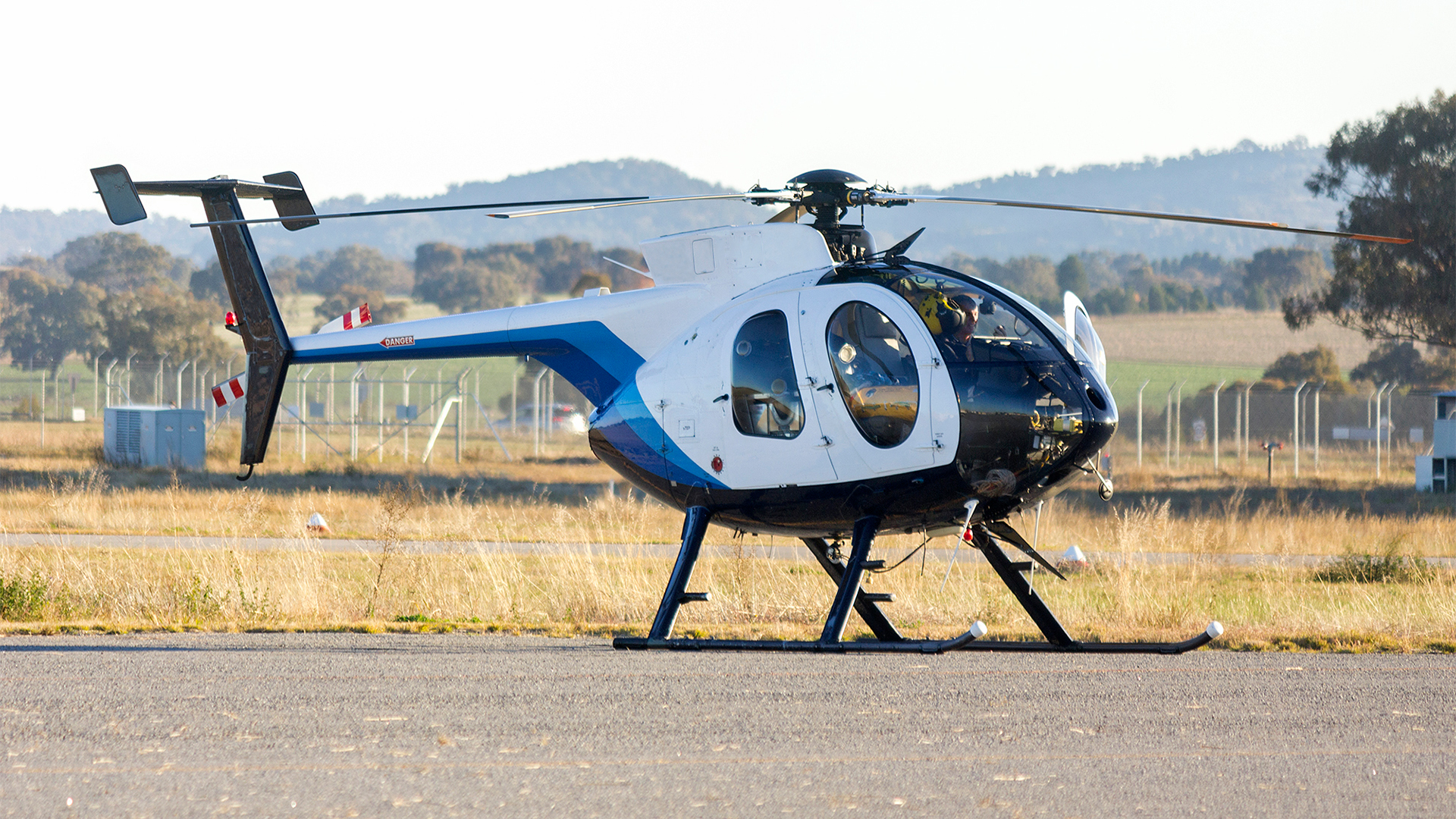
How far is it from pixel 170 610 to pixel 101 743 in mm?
5846

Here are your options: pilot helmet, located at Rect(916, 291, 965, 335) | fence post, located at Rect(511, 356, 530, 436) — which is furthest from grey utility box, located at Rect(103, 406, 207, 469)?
pilot helmet, located at Rect(916, 291, 965, 335)

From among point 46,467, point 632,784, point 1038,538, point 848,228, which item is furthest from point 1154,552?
point 46,467

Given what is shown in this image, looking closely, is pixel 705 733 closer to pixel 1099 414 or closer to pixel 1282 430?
pixel 1099 414

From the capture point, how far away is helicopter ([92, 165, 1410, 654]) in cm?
923

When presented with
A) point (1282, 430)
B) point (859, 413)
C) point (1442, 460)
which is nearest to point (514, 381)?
point (1282, 430)

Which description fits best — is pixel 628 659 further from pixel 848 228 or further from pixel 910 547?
pixel 910 547

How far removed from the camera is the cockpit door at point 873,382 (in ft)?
30.6

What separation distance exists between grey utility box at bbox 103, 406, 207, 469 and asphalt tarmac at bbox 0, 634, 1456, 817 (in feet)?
83.5

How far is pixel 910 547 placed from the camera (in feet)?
65.9

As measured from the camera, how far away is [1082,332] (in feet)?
33.0

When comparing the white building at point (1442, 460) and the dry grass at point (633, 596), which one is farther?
the white building at point (1442, 460)

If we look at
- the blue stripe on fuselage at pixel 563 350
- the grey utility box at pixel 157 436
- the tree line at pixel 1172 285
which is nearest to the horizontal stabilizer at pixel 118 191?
the blue stripe on fuselage at pixel 563 350

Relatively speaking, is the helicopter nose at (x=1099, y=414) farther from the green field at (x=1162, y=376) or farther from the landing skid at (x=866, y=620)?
the green field at (x=1162, y=376)

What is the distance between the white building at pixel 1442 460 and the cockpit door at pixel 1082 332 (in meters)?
26.2
